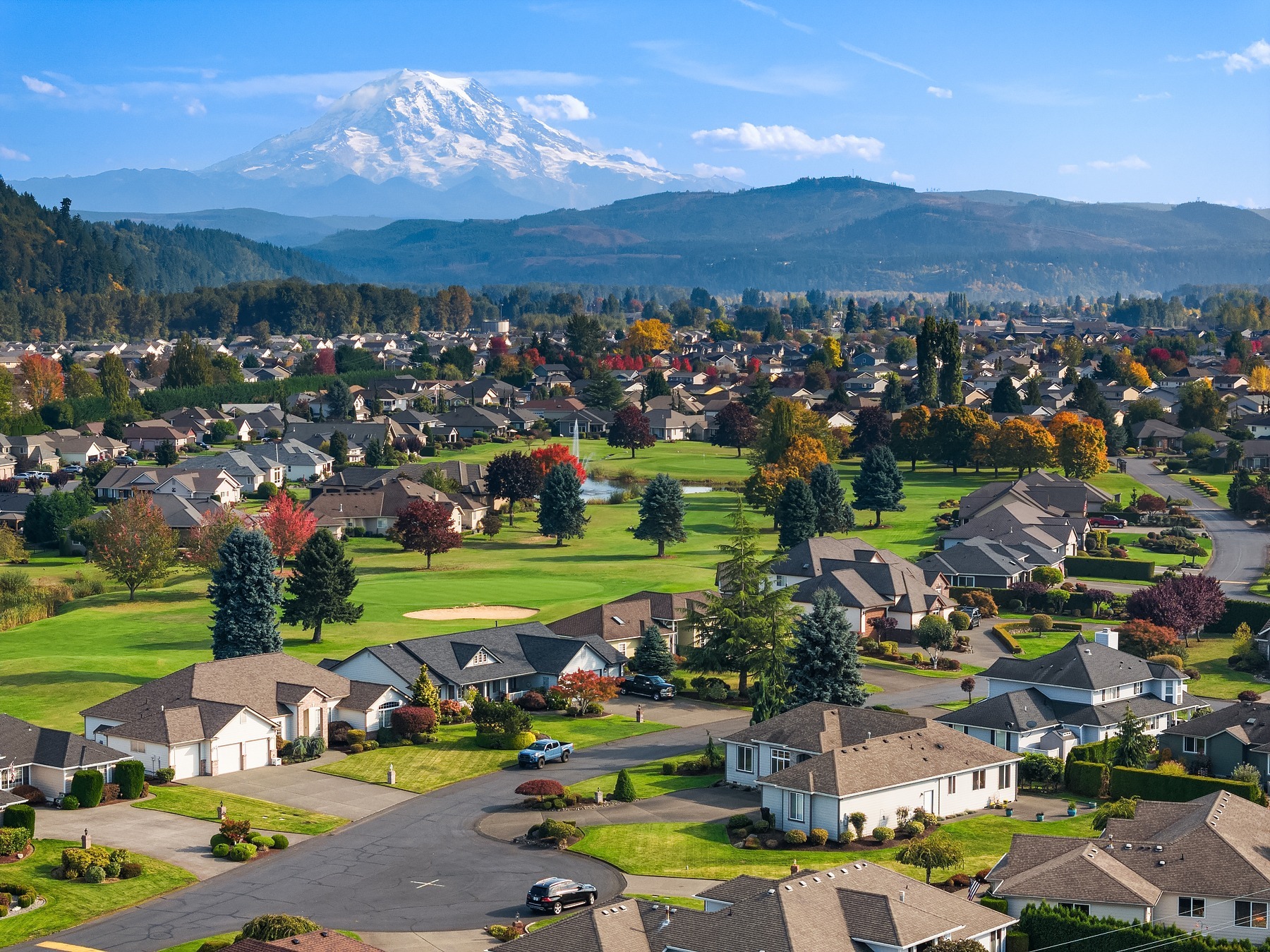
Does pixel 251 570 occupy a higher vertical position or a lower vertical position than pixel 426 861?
higher

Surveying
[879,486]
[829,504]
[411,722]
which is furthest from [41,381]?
[411,722]

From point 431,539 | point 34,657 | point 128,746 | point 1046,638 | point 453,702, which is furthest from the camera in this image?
point 431,539

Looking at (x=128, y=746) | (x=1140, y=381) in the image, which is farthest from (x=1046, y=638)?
(x=1140, y=381)

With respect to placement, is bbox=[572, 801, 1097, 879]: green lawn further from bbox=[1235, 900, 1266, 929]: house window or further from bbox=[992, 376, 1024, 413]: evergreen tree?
bbox=[992, 376, 1024, 413]: evergreen tree

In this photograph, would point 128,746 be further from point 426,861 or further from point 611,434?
point 611,434

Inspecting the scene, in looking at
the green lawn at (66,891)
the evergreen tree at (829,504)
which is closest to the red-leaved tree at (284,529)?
the evergreen tree at (829,504)
